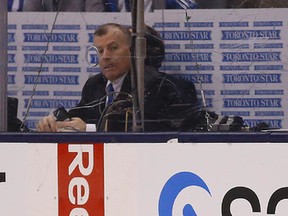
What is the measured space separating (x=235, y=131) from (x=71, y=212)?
79 cm

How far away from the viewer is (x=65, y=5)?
5297mm

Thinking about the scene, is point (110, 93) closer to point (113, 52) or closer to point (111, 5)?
point (113, 52)

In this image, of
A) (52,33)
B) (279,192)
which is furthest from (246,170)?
(52,33)

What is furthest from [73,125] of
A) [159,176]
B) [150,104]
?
[159,176]

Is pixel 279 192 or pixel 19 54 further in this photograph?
pixel 19 54

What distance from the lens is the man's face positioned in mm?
5289

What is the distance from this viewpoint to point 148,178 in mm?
5180

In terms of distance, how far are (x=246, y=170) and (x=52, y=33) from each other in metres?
1.05

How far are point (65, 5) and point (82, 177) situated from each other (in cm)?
75

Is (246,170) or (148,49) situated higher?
(148,49)

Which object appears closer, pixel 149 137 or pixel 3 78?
pixel 149 137

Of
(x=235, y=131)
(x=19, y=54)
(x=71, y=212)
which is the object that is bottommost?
(x=71, y=212)

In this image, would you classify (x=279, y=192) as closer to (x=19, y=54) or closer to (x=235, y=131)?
(x=235, y=131)

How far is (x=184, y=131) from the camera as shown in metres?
5.18
